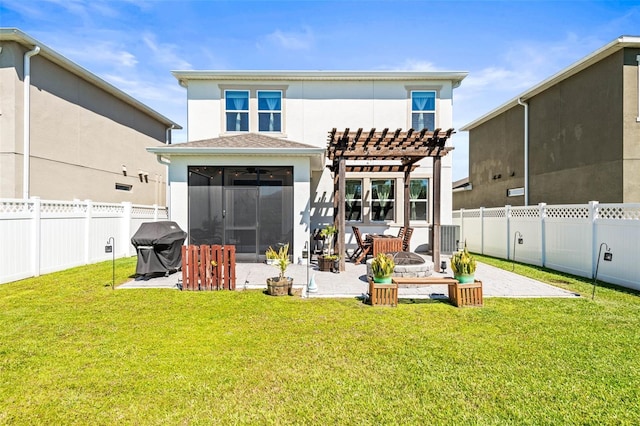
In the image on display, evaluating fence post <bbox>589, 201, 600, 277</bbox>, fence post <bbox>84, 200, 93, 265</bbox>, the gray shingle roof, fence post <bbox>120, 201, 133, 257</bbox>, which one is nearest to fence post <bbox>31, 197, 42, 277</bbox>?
fence post <bbox>84, 200, 93, 265</bbox>

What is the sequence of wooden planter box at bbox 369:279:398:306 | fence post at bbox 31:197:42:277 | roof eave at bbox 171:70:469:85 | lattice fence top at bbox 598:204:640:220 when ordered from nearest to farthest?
wooden planter box at bbox 369:279:398:306 → lattice fence top at bbox 598:204:640:220 → fence post at bbox 31:197:42:277 → roof eave at bbox 171:70:469:85

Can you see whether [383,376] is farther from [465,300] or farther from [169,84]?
[169,84]

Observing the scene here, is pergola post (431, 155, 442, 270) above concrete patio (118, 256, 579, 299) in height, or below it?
above

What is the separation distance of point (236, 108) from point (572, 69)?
13284 mm

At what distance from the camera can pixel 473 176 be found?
2056 cm

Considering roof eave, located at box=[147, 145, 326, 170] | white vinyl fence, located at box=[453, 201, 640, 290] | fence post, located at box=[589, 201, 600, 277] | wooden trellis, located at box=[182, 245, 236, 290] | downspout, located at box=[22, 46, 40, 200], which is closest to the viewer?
wooden trellis, located at box=[182, 245, 236, 290]

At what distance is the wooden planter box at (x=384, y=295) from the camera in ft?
18.4

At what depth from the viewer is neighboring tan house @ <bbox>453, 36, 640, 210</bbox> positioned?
405 inches

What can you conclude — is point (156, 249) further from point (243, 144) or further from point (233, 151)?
point (243, 144)

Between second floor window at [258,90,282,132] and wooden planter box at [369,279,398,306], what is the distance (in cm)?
879

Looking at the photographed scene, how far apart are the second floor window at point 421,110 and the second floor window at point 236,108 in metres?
6.75

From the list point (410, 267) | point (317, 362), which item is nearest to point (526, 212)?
point (410, 267)

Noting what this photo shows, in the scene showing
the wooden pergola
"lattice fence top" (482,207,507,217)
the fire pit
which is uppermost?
the wooden pergola

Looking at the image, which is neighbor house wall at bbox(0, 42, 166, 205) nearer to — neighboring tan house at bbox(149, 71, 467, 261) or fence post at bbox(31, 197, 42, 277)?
fence post at bbox(31, 197, 42, 277)
